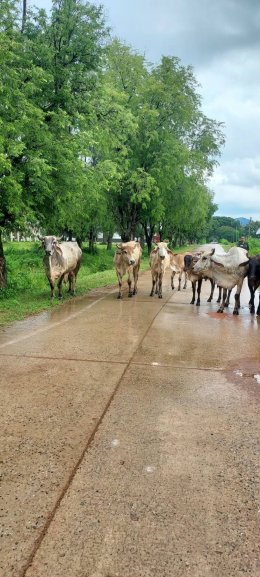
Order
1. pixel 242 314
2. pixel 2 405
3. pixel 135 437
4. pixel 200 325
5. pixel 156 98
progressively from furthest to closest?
pixel 156 98 → pixel 242 314 → pixel 200 325 → pixel 2 405 → pixel 135 437

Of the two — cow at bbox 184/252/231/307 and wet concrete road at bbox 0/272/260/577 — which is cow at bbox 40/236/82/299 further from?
wet concrete road at bbox 0/272/260/577

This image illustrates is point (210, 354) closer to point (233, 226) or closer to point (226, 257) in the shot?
point (226, 257)

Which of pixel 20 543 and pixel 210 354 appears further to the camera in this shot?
pixel 210 354

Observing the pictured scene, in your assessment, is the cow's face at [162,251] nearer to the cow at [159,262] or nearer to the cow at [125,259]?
the cow at [159,262]

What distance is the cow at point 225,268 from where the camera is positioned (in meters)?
11.4

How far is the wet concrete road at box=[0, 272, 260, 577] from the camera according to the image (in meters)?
2.46

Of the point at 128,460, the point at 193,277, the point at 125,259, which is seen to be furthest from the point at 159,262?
the point at 128,460

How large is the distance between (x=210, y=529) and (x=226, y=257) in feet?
31.9

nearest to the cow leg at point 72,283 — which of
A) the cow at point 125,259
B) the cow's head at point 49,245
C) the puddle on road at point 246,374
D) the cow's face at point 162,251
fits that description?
the cow's head at point 49,245

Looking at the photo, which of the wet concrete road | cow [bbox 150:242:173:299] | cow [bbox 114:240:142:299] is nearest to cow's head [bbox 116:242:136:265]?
cow [bbox 114:240:142:299]

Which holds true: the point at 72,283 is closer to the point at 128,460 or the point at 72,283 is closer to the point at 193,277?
the point at 193,277

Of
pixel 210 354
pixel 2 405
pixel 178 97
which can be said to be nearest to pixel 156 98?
pixel 178 97

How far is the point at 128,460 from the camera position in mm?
3455

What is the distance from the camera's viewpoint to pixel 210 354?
22.4 ft
